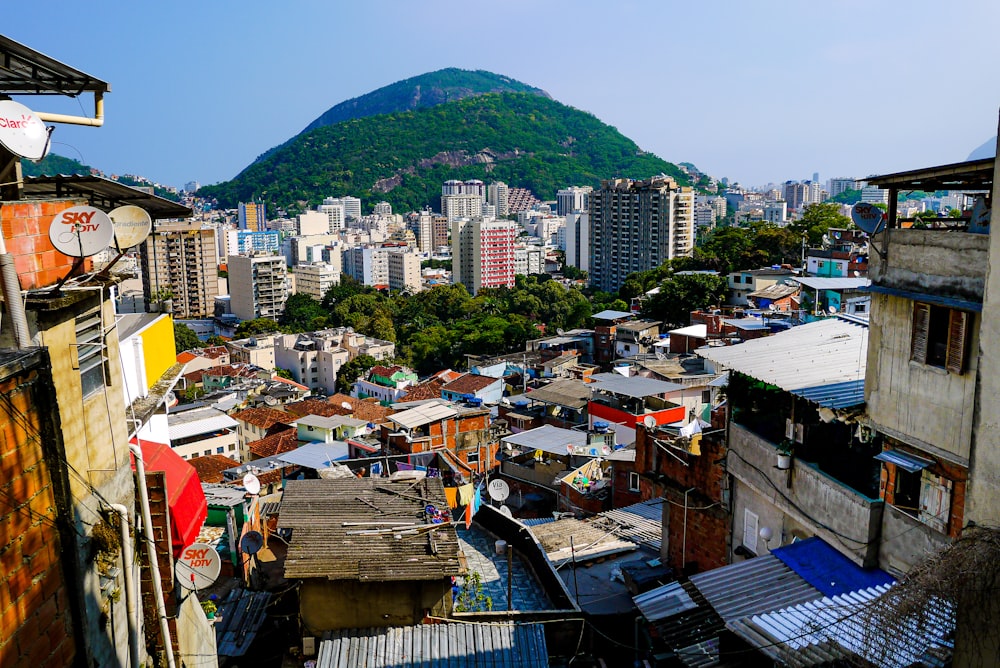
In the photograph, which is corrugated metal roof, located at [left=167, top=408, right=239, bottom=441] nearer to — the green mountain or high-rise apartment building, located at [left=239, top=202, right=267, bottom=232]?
high-rise apartment building, located at [left=239, top=202, right=267, bottom=232]

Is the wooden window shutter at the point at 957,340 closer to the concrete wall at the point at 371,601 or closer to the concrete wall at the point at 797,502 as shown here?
the concrete wall at the point at 797,502

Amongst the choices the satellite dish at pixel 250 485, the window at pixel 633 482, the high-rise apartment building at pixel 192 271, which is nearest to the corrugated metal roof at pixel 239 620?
the satellite dish at pixel 250 485

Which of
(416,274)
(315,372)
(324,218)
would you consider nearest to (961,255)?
(315,372)

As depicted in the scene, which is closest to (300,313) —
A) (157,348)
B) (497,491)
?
(497,491)

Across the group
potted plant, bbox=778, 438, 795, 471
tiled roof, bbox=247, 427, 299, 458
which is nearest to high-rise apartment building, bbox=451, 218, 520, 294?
tiled roof, bbox=247, 427, 299, 458

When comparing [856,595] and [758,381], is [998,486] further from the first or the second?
[758,381]
